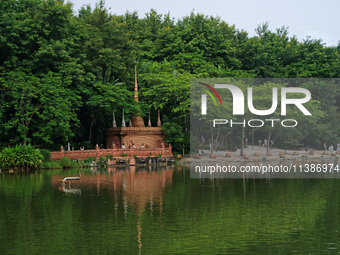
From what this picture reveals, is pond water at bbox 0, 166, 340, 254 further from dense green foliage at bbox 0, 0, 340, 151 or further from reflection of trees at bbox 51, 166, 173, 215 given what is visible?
dense green foliage at bbox 0, 0, 340, 151

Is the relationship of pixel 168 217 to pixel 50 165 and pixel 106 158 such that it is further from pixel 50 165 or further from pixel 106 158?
pixel 106 158

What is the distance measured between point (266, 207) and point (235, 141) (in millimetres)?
44509

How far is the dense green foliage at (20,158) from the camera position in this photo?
1975 inches

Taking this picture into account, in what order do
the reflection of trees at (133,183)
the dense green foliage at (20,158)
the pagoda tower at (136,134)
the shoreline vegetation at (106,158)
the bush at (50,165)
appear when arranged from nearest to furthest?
1. the reflection of trees at (133,183)
2. the dense green foliage at (20,158)
3. the shoreline vegetation at (106,158)
4. the bush at (50,165)
5. the pagoda tower at (136,134)

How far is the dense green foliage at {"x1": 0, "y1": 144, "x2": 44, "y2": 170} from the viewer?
50.2 m

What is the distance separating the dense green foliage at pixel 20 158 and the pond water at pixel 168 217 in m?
7.56

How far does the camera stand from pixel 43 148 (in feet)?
195

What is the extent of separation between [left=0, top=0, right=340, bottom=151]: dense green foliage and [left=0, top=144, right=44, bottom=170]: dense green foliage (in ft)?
12.1

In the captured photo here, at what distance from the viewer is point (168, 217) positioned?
26.5 meters

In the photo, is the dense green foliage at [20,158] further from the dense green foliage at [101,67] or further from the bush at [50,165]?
the dense green foliage at [101,67]

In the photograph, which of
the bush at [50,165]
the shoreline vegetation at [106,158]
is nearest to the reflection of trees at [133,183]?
the shoreline vegetation at [106,158]

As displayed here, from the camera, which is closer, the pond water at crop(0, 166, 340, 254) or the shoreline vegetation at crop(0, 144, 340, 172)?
the pond water at crop(0, 166, 340, 254)

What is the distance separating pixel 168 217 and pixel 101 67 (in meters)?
41.5

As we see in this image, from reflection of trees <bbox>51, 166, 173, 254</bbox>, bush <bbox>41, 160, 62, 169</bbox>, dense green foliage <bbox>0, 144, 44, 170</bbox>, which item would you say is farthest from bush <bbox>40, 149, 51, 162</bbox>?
reflection of trees <bbox>51, 166, 173, 254</bbox>
